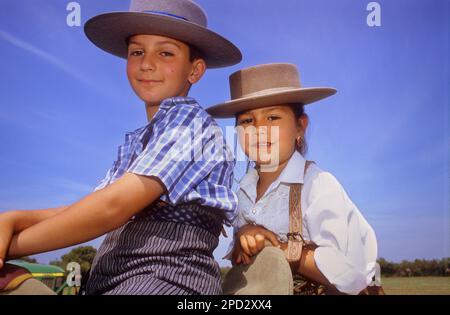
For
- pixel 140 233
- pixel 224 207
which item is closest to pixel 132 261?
pixel 140 233

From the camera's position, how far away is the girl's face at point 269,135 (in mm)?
2074

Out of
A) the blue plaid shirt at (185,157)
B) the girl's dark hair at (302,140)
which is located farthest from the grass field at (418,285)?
the blue plaid shirt at (185,157)

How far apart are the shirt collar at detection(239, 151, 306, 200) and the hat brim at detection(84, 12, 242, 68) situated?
519mm

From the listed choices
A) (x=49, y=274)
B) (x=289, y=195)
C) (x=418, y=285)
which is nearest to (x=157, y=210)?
(x=289, y=195)

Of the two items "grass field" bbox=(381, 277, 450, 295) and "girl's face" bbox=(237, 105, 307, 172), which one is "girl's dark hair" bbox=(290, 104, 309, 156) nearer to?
"girl's face" bbox=(237, 105, 307, 172)

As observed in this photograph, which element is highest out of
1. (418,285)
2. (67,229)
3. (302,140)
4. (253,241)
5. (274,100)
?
(274,100)

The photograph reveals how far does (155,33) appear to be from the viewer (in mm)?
1809

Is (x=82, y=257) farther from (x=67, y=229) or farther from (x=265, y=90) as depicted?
(x=265, y=90)

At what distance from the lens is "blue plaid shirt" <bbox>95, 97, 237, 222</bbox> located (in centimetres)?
136

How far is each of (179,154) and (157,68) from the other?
0.51 meters

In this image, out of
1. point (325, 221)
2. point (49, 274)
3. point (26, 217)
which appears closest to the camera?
point (26, 217)

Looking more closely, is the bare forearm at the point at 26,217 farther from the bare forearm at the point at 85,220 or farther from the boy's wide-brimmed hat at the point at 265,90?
the boy's wide-brimmed hat at the point at 265,90

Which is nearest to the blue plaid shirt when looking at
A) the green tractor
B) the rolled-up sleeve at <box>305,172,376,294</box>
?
the rolled-up sleeve at <box>305,172,376,294</box>

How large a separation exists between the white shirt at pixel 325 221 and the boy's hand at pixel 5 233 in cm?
99
